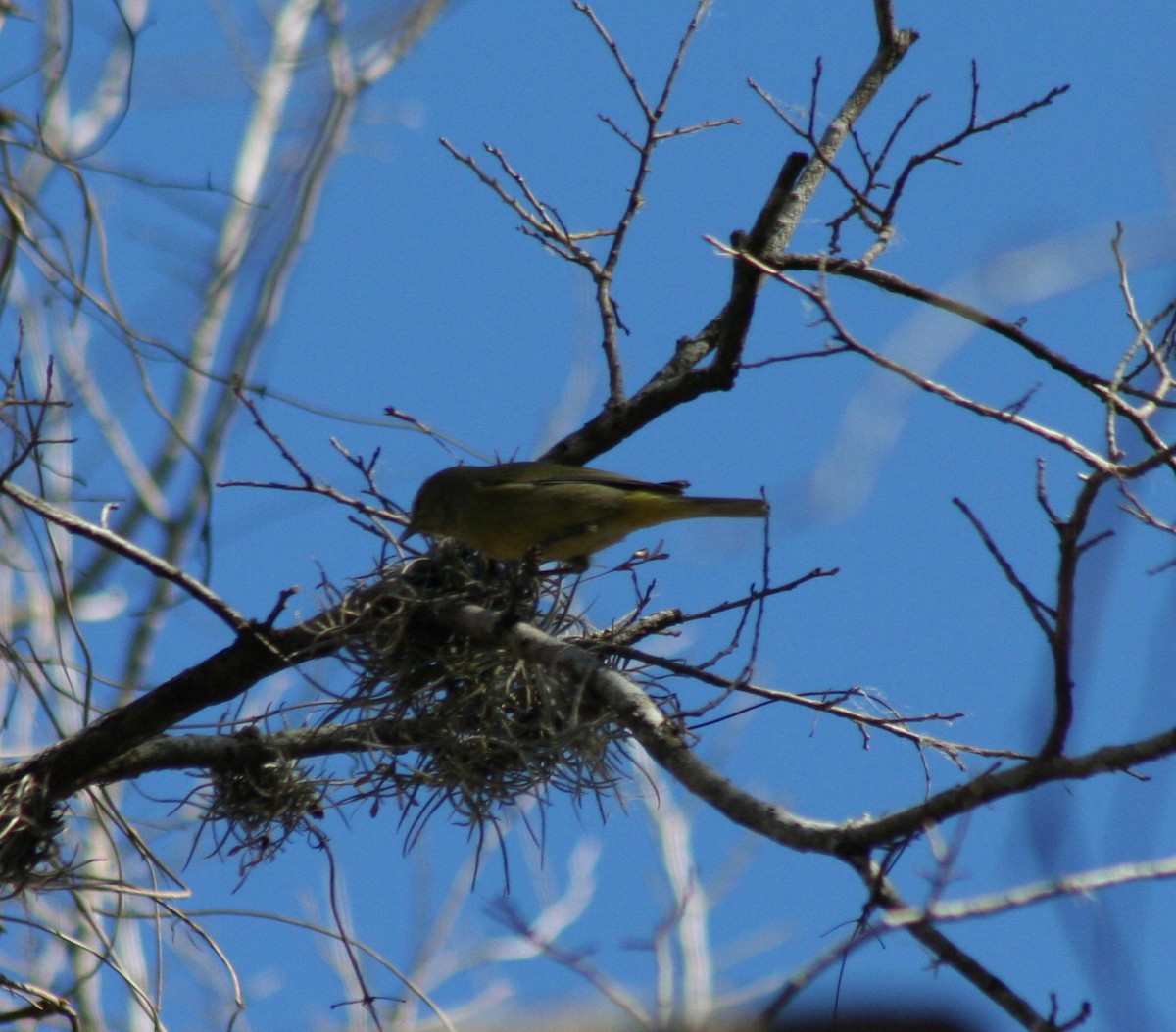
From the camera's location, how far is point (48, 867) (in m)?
4.61

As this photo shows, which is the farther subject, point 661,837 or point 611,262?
point 661,837

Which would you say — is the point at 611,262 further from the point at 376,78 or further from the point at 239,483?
the point at 376,78

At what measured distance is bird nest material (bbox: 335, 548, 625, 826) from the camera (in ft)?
15.1

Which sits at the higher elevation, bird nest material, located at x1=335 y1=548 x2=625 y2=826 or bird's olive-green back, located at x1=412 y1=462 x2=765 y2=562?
bird's olive-green back, located at x1=412 y1=462 x2=765 y2=562

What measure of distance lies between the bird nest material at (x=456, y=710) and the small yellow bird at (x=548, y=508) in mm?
487

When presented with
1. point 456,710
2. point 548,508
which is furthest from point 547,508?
point 456,710

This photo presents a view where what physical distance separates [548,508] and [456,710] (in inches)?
47.9

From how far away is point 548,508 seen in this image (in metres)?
5.65

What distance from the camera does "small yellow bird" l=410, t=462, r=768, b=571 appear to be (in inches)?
211

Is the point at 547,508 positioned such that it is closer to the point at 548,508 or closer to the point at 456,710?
the point at 548,508

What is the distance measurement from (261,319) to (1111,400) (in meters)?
3.97

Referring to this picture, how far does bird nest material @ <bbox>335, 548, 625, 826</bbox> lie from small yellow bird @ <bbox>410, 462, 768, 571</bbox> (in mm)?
487

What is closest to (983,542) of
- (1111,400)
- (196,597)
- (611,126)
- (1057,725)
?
(1057,725)

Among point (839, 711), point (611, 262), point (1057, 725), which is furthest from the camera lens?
point (611, 262)
